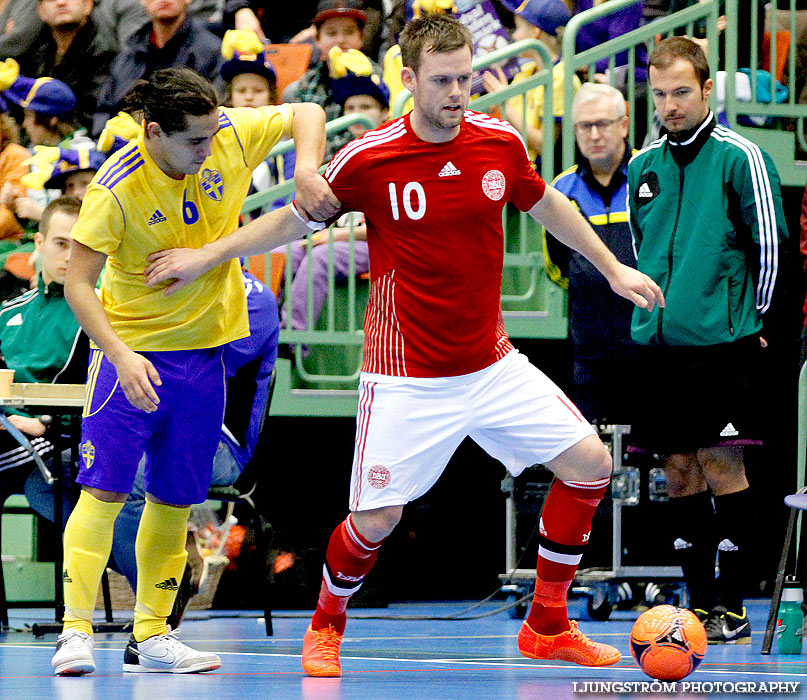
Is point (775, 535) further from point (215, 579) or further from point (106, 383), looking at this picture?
point (106, 383)

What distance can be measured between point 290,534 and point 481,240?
12.6 ft

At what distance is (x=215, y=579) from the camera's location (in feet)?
26.2

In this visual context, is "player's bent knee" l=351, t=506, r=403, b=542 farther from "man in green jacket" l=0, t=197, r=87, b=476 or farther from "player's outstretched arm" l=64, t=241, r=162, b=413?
"man in green jacket" l=0, t=197, r=87, b=476

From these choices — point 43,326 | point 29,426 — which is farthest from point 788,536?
point 43,326

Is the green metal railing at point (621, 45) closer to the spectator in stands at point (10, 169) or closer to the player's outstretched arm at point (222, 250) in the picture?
the player's outstretched arm at point (222, 250)

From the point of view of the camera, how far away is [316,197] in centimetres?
479

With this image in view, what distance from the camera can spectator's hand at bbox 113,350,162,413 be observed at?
15.2 ft

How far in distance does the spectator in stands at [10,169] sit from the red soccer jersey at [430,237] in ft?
16.2

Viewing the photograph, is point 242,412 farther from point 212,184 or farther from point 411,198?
point 411,198

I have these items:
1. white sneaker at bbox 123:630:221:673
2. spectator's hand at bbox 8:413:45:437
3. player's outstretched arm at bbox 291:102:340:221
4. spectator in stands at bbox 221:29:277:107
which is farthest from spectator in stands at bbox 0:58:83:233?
white sneaker at bbox 123:630:221:673

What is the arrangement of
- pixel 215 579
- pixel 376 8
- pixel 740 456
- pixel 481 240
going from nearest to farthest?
1. pixel 481 240
2. pixel 740 456
3. pixel 215 579
4. pixel 376 8

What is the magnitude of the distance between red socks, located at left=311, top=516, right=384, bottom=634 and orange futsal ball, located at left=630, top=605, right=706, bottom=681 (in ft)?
3.64

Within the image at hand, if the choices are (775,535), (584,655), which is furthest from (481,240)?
(775,535)

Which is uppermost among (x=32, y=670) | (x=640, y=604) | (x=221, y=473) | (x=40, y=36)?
(x=40, y=36)
